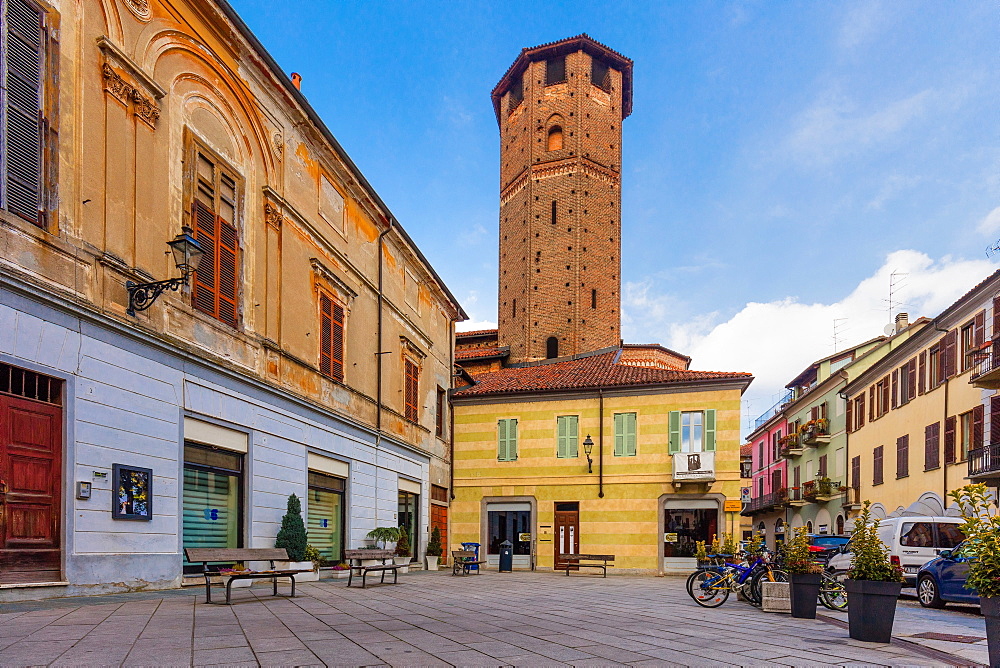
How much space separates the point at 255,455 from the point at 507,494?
1552 centimetres

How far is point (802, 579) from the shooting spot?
1130cm

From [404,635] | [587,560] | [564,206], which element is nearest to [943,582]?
[404,635]

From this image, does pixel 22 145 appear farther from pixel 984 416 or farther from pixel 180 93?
pixel 984 416

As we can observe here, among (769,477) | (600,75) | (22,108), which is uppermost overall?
(600,75)

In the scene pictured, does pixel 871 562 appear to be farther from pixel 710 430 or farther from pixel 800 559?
pixel 710 430

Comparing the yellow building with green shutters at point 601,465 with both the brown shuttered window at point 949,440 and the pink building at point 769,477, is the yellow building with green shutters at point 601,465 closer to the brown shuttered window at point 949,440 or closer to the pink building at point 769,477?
the brown shuttered window at point 949,440

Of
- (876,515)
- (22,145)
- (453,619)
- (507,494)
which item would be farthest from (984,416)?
(22,145)

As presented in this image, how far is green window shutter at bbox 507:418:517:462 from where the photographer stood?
96.1ft

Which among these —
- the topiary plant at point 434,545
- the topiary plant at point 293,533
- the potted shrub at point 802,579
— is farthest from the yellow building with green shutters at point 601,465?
the potted shrub at point 802,579

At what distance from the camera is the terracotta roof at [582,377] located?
27.7 metres

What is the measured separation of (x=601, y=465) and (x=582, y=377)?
3.86 meters

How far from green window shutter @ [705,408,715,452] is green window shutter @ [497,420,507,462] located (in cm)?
731

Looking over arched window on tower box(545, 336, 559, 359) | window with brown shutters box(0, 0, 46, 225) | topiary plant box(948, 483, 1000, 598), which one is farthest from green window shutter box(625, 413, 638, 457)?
window with brown shutters box(0, 0, 46, 225)

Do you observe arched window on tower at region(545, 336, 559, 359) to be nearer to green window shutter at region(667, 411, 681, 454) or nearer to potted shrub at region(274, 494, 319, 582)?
green window shutter at region(667, 411, 681, 454)
